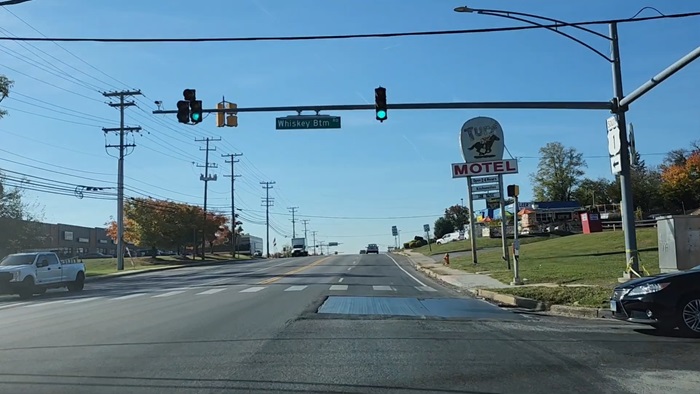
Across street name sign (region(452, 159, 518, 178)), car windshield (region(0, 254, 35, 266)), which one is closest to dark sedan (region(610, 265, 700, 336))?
car windshield (region(0, 254, 35, 266))

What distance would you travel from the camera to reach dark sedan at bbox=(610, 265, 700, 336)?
10.8 m

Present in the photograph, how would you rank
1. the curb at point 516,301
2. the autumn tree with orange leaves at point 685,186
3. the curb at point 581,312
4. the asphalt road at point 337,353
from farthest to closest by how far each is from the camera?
the autumn tree with orange leaves at point 685,186 → the curb at point 516,301 → the curb at point 581,312 → the asphalt road at point 337,353

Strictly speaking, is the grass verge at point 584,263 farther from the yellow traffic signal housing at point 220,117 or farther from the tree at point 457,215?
the tree at point 457,215

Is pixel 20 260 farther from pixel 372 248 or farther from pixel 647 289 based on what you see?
pixel 372 248

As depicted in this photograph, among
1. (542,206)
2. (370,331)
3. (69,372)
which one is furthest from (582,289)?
(542,206)

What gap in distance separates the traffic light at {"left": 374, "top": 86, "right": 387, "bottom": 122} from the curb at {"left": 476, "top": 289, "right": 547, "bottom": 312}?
6205mm

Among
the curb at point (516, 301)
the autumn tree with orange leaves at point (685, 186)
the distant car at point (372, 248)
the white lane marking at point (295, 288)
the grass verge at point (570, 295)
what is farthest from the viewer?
the distant car at point (372, 248)

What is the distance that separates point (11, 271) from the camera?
85.9 feet

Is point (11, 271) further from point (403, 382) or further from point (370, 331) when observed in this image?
point (403, 382)

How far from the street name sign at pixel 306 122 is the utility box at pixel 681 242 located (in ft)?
33.6

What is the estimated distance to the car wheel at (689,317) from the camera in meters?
10.8

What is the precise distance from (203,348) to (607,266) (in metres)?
19.3

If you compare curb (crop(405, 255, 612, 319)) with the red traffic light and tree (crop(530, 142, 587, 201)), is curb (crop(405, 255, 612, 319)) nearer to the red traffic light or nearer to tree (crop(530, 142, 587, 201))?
the red traffic light

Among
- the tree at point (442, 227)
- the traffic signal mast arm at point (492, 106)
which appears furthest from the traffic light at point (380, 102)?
the tree at point (442, 227)
